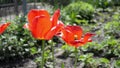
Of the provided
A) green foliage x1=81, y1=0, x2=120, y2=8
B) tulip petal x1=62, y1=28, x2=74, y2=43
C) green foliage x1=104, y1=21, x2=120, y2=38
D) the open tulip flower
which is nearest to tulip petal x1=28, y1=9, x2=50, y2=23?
the open tulip flower

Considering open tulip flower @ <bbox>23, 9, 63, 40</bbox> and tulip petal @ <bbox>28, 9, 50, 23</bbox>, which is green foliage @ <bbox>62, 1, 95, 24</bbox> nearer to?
tulip petal @ <bbox>28, 9, 50, 23</bbox>

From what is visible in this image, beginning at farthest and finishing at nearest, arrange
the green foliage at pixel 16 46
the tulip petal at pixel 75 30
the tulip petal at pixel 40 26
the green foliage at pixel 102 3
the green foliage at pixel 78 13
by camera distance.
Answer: the green foliage at pixel 102 3, the green foliage at pixel 78 13, the green foliage at pixel 16 46, the tulip petal at pixel 75 30, the tulip petal at pixel 40 26

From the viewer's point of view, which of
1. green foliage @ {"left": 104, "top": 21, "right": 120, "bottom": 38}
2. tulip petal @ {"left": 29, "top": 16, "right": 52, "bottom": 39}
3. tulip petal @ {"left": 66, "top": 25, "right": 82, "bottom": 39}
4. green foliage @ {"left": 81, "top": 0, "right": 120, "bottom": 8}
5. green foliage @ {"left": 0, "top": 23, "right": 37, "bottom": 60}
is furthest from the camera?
green foliage @ {"left": 81, "top": 0, "right": 120, "bottom": 8}

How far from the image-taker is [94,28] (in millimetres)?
6492

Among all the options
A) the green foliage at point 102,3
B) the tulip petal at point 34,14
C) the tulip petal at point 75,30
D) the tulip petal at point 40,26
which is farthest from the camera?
the green foliage at point 102,3

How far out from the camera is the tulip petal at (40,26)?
5.39ft

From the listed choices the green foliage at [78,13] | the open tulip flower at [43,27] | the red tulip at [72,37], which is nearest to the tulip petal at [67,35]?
the red tulip at [72,37]

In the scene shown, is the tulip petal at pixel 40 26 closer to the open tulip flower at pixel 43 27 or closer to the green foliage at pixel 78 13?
the open tulip flower at pixel 43 27

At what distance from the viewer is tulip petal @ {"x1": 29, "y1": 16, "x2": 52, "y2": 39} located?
64.6 inches

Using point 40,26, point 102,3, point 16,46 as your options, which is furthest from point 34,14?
point 102,3

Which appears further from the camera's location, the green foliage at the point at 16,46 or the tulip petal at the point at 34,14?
the green foliage at the point at 16,46

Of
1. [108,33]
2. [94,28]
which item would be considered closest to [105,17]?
[94,28]

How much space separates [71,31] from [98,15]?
6.00 metres

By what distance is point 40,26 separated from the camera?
5.46 ft
